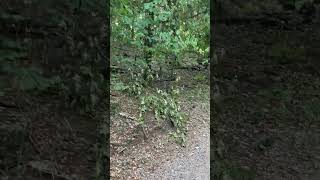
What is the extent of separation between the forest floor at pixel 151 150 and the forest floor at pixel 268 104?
7.17ft

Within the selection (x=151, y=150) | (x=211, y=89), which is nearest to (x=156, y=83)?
(x=151, y=150)

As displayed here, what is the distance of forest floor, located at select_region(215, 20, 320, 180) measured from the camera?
2014 mm

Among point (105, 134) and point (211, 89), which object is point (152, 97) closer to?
point (105, 134)

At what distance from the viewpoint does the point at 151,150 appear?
15.7 feet

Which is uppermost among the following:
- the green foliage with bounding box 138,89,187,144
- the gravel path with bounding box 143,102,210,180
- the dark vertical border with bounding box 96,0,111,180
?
the dark vertical border with bounding box 96,0,111,180

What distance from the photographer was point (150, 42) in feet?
19.9

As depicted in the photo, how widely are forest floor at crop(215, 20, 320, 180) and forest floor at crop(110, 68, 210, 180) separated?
7.17ft

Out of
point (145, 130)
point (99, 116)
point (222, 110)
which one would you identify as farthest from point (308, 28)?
point (145, 130)

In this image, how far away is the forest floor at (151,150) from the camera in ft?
14.4

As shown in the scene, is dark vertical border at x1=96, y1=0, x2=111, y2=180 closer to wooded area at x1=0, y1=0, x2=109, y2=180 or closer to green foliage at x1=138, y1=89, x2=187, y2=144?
wooded area at x1=0, y1=0, x2=109, y2=180

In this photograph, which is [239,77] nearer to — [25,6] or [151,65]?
[25,6]

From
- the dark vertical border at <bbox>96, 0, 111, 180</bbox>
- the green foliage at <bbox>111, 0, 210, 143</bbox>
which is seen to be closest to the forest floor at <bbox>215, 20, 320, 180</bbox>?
the dark vertical border at <bbox>96, 0, 111, 180</bbox>

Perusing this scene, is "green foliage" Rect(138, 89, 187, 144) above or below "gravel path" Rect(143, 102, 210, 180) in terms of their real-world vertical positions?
above

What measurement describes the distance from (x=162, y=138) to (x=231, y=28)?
10.1 ft
